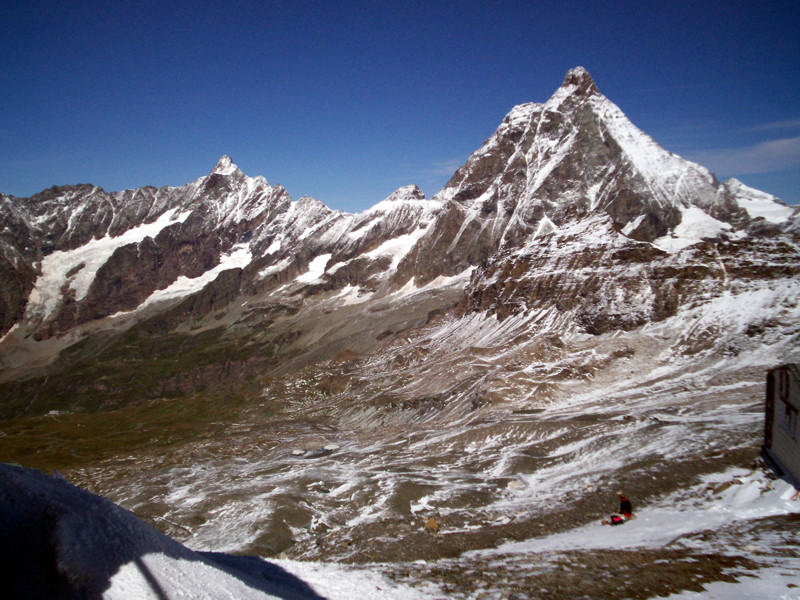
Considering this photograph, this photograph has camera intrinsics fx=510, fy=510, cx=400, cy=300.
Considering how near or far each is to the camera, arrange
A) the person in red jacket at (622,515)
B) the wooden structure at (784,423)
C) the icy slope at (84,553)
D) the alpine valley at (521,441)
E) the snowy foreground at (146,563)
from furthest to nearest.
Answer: the person in red jacket at (622,515)
the wooden structure at (784,423)
the alpine valley at (521,441)
the snowy foreground at (146,563)
the icy slope at (84,553)

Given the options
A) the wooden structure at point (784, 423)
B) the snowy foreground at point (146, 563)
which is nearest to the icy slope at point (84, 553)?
the snowy foreground at point (146, 563)

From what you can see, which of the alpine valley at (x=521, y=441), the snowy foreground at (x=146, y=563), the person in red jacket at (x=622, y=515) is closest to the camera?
the snowy foreground at (x=146, y=563)

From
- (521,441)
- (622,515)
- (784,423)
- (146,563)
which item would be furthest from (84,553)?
(521,441)

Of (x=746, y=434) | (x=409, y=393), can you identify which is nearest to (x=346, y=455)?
(x=409, y=393)

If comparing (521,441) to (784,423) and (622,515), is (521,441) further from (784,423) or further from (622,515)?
(784,423)

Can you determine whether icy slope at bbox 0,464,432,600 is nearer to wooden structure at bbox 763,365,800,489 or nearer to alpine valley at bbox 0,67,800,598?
alpine valley at bbox 0,67,800,598

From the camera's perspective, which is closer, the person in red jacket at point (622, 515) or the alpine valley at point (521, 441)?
the alpine valley at point (521, 441)

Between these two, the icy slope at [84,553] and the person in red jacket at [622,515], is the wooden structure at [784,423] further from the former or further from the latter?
the icy slope at [84,553]

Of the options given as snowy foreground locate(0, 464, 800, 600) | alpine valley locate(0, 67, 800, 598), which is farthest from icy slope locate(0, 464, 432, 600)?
alpine valley locate(0, 67, 800, 598)

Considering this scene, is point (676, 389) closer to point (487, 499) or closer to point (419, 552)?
point (487, 499)

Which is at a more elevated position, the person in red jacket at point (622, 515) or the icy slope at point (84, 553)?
the icy slope at point (84, 553)
